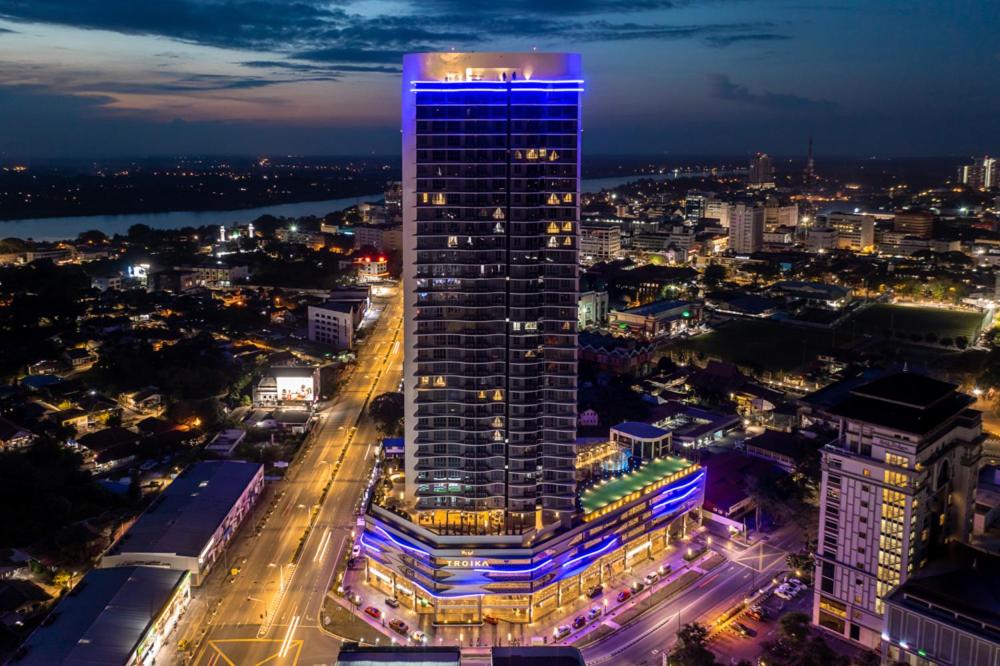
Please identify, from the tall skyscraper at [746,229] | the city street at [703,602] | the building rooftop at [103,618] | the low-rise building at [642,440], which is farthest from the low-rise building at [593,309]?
the tall skyscraper at [746,229]

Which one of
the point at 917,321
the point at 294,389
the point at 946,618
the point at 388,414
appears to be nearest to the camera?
the point at 946,618

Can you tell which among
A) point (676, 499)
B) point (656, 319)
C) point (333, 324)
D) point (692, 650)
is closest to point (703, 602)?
point (676, 499)

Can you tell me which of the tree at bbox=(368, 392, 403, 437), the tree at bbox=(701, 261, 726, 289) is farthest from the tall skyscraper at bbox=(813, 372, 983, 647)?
the tree at bbox=(701, 261, 726, 289)

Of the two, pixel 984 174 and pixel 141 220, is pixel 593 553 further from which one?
pixel 984 174

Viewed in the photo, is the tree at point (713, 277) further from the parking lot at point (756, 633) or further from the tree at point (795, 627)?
the tree at point (795, 627)

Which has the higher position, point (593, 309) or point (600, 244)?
point (600, 244)

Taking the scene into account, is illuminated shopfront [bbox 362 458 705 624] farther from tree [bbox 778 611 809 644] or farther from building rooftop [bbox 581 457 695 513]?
tree [bbox 778 611 809 644]
